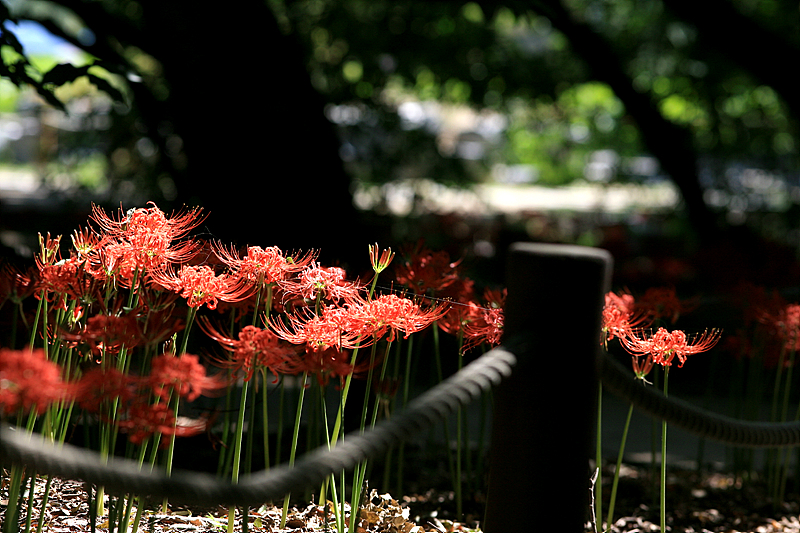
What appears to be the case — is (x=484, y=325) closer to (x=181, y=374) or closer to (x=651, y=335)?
(x=651, y=335)

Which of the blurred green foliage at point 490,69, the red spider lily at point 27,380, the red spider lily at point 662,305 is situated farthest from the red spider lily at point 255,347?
the blurred green foliage at point 490,69

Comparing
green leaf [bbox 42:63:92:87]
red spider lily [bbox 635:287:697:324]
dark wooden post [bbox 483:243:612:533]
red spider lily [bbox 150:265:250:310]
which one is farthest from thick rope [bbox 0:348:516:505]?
green leaf [bbox 42:63:92:87]

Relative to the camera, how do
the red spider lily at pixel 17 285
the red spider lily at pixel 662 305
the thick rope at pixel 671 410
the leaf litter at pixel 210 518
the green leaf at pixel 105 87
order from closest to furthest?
the thick rope at pixel 671 410 < the red spider lily at pixel 17 285 < the leaf litter at pixel 210 518 < the red spider lily at pixel 662 305 < the green leaf at pixel 105 87

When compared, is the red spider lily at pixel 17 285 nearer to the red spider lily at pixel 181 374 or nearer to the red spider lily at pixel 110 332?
the red spider lily at pixel 110 332

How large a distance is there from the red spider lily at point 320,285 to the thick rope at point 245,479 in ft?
2.15

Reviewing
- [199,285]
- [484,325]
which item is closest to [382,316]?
[199,285]

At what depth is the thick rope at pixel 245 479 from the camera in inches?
43.2

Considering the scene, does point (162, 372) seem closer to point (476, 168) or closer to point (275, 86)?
point (275, 86)

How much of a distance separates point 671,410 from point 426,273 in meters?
0.96

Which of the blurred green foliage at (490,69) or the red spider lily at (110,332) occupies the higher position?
the blurred green foliage at (490,69)

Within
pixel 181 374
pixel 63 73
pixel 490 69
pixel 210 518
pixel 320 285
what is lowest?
pixel 210 518

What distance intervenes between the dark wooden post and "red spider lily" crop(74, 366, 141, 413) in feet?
2.45

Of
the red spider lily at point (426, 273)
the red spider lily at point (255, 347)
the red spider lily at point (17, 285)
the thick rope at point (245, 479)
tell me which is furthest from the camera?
the red spider lily at point (426, 273)

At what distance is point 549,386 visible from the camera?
1.49m
